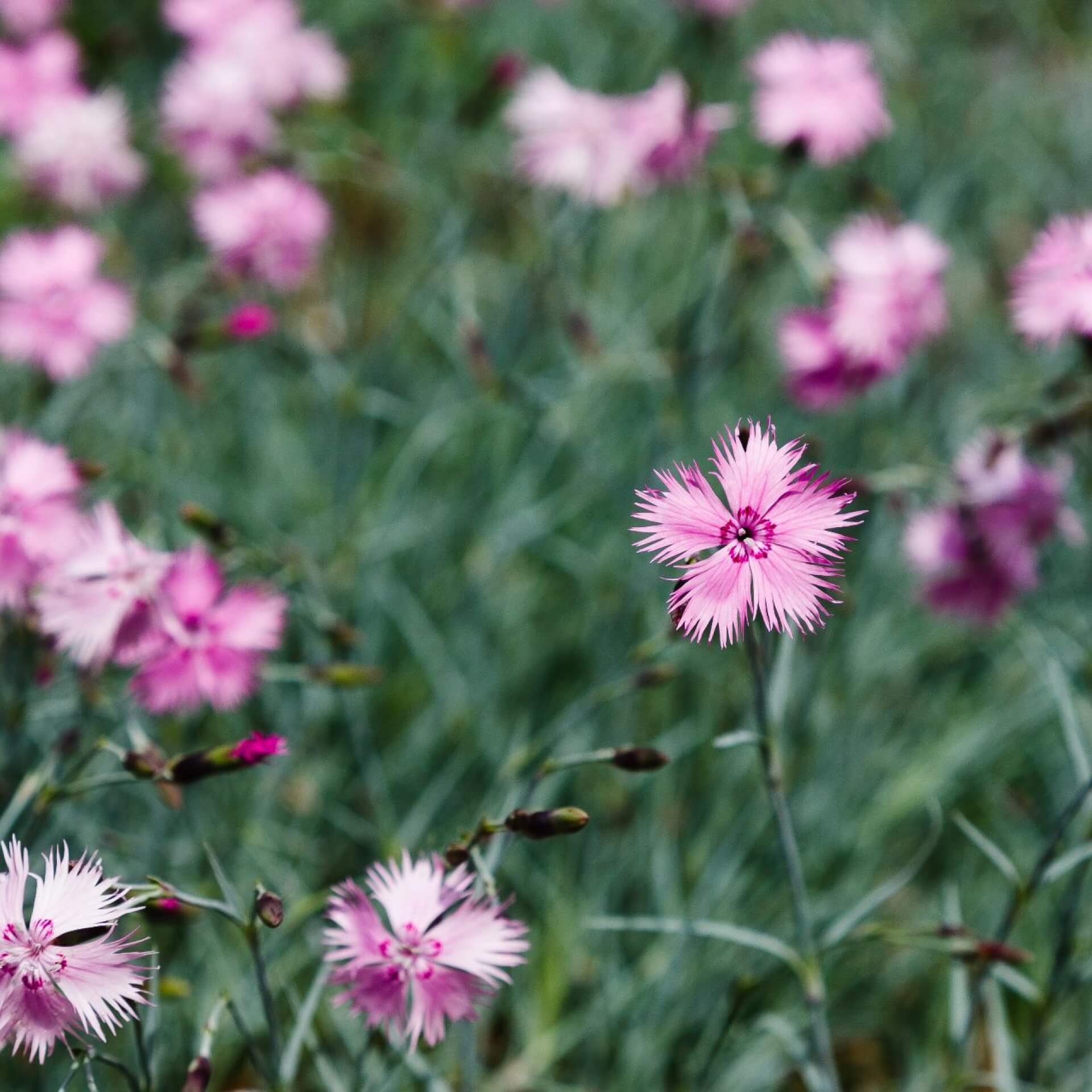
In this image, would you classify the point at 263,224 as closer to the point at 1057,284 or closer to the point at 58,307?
the point at 58,307

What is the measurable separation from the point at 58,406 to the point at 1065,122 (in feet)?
8.01

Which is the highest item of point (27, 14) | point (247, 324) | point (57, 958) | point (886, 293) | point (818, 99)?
point (27, 14)

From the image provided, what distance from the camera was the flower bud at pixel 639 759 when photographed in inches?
33.9

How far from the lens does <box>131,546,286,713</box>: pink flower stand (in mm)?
1019

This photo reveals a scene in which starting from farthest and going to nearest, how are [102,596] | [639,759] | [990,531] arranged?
[990,531], [102,596], [639,759]

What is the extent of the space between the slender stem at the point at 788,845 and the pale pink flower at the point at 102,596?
549 millimetres

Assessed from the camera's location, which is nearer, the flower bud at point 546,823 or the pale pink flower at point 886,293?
the flower bud at point 546,823

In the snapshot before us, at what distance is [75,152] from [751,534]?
1479 mm

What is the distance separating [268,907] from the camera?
751 mm

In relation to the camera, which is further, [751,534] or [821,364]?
[821,364]

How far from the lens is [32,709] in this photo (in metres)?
1.23

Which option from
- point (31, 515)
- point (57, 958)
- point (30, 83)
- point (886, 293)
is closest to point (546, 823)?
point (57, 958)

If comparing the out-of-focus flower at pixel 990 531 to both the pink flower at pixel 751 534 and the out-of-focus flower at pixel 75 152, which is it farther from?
the out-of-focus flower at pixel 75 152

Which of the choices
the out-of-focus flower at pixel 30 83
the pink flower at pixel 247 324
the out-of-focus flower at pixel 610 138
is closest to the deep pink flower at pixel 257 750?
the pink flower at pixel 247 324
